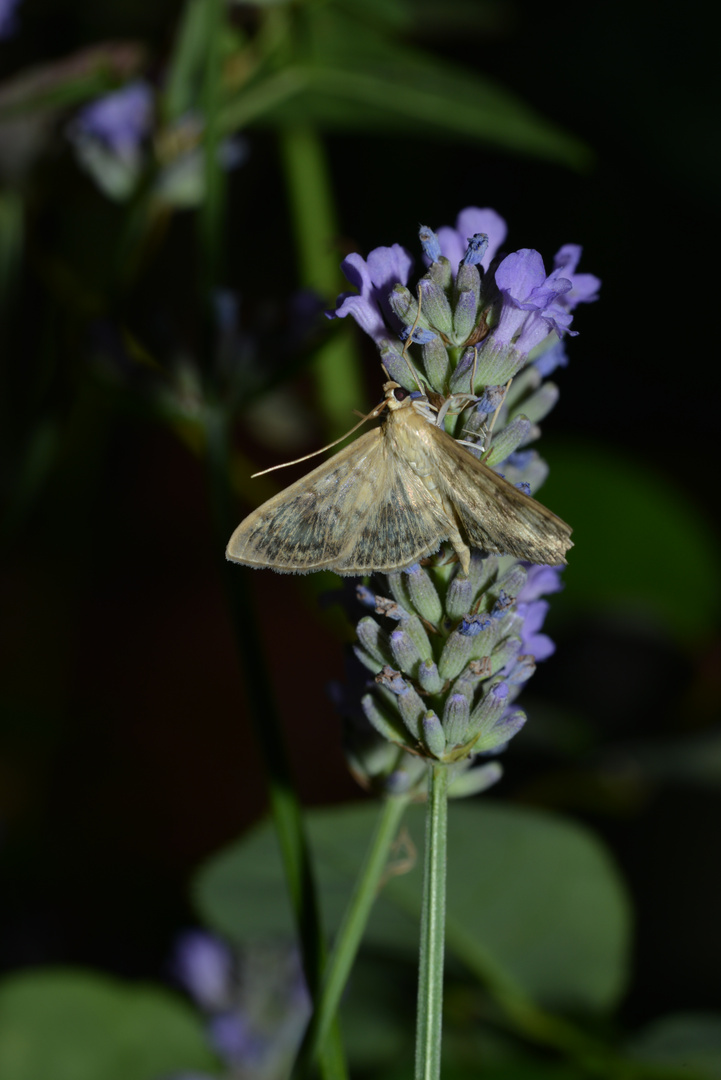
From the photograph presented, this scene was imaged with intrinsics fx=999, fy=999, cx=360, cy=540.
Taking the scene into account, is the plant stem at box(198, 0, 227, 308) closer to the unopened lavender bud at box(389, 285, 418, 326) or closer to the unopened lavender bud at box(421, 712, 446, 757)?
the unopened lavender bud at box(389, 285, 418, 326)

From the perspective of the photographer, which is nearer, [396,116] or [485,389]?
[485,389]

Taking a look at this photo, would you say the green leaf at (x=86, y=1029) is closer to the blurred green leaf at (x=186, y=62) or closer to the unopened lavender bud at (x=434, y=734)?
the unopened lavender bud at (x=434, y=734)

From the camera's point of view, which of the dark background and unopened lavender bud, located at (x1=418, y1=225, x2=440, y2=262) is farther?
the dark background

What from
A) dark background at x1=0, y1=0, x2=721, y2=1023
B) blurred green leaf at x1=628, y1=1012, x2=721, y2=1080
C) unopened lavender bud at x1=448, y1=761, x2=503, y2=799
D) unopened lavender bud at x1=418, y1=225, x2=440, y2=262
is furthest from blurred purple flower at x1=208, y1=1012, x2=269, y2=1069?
unopened lavender bud at x1=418, y1=225, x2=440, y2=262

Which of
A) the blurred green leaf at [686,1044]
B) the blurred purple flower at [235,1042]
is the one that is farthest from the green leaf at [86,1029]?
the blurred green leaf at [686,1044]

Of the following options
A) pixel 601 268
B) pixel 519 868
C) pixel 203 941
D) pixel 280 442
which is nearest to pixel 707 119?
pixel 601 268

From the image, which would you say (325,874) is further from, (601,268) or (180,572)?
(180,572)

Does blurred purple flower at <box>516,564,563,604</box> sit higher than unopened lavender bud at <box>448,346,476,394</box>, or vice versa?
unopened lavender bud at <box>448,346,476,394</box>
